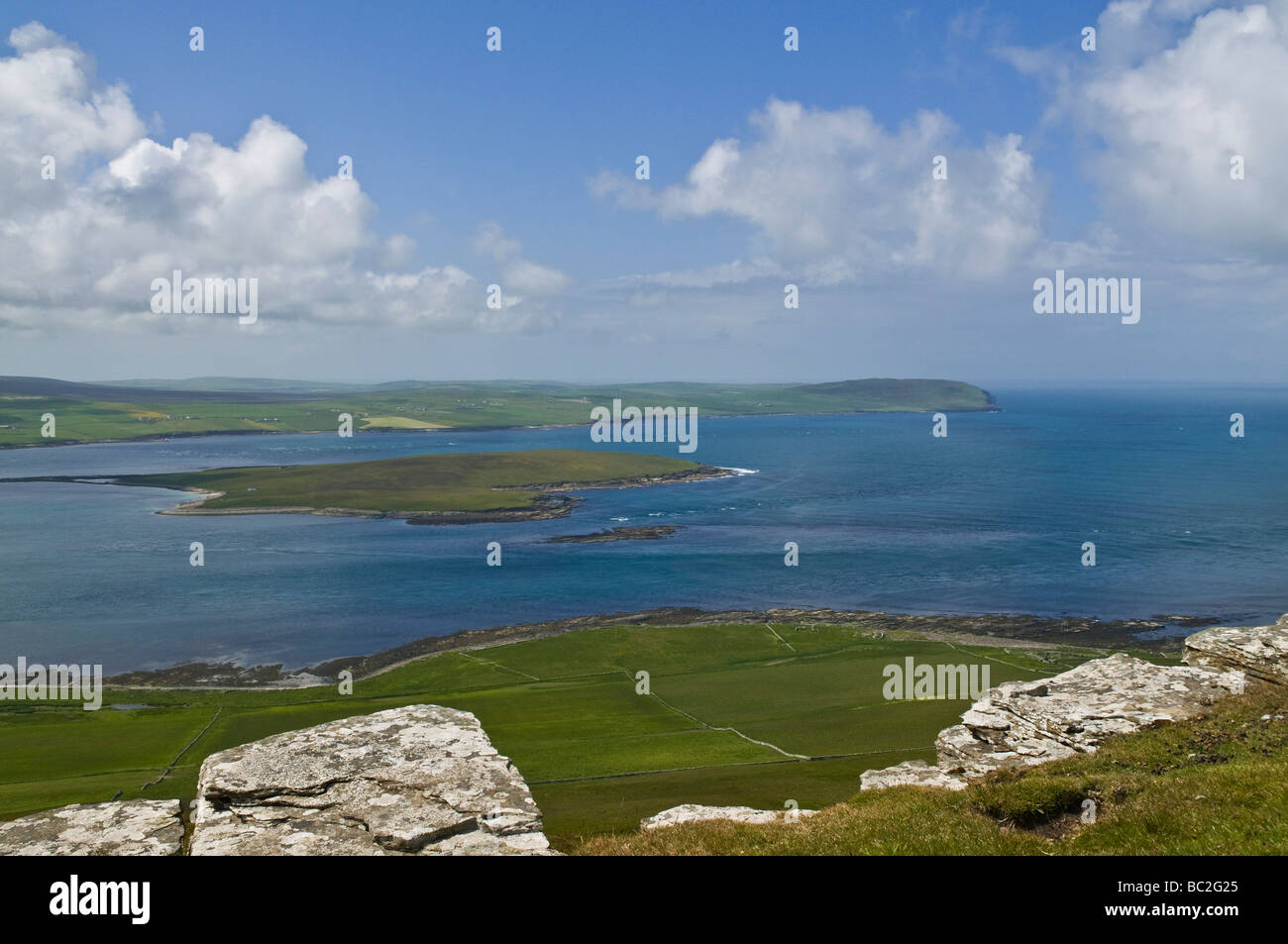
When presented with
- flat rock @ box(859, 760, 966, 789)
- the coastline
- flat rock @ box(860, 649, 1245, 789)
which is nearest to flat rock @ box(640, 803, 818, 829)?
flat rock @ box(859, 760, 966, 789)

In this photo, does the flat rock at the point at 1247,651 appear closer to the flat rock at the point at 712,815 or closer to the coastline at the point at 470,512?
the flat rock at the point at 712,815

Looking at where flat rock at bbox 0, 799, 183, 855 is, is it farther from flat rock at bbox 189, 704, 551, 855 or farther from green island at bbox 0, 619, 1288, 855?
green island at bbox 0, 619, 1288, 855

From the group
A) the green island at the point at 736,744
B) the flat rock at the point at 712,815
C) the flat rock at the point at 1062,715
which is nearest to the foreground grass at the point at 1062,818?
the green island at the point at 736,744

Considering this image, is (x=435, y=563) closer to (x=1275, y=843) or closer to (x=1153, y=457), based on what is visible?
(x=1275, y=843)

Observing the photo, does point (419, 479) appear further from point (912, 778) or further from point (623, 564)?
point (912, 778)

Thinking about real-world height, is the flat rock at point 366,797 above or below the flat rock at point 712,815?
above

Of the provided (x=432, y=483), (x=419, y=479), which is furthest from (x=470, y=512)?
(x=419, y=479)
